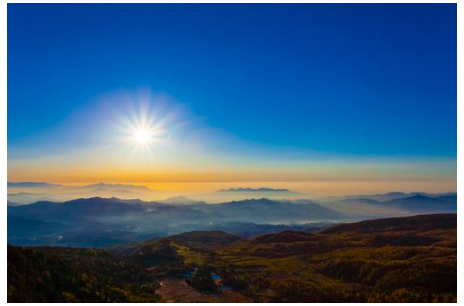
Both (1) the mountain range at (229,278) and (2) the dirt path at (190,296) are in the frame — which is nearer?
(1) the mountain range at (229,278)

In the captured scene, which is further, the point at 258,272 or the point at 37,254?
the point at 258,272

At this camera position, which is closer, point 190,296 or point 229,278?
point 190,296

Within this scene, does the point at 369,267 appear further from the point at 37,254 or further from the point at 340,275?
the point at 37,254

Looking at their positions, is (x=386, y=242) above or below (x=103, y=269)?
below

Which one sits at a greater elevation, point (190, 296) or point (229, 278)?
point (190, 296)

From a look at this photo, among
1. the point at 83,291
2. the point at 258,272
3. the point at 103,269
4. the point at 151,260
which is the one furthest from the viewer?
the point at 151,260

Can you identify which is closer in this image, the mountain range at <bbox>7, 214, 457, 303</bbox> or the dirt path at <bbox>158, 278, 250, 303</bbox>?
the mountain range at <bbox>7, 214, 457, 303</bbox>

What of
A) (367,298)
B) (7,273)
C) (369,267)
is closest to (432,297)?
(367,298)

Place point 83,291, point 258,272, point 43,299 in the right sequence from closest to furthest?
point 43,299, point 83,291, point 258,272
